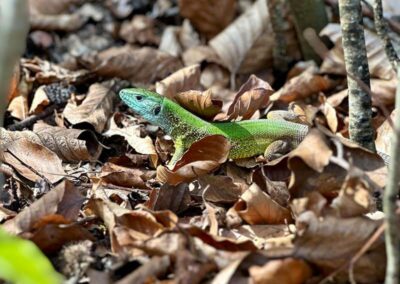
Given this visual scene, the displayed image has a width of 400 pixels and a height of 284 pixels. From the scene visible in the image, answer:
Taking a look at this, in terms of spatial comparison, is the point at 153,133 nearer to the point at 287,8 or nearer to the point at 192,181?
the point at 192,181

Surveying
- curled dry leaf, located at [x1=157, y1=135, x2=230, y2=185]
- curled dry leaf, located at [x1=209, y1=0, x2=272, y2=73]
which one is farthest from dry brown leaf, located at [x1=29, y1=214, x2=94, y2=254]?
curled dry leaf, located at [x1=209, y1=0, x2=272, y2=73]

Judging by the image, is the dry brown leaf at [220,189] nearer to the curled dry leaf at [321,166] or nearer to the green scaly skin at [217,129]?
the curled dry leaf at [321,166]

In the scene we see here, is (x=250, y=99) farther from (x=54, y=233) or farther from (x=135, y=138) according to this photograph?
(x=54, y=233)

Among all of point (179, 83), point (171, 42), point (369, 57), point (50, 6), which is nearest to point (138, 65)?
point (179, 83)

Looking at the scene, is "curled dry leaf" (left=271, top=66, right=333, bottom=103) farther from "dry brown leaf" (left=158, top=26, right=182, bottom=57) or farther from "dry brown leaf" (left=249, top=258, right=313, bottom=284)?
"dry brown leaf" (left=249, top=258, right=313, bottom=284)

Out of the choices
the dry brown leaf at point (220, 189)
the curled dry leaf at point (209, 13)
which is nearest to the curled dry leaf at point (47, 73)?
the curled dry leaf at point (209, 13)

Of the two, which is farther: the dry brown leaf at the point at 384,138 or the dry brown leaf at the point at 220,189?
the dry brown leaf at the point at 384,138
